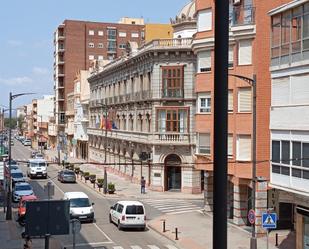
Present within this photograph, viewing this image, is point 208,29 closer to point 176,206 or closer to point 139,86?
point 176,206

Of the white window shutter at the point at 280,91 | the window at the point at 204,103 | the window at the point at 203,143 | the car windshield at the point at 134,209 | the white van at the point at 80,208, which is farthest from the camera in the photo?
the window at the point at 204,103

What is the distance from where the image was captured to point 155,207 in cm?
4094

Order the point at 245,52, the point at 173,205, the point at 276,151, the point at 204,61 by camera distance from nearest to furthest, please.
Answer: the point at 276,151 → the point at 245,52 → the point at 204,61 → the point at 173,205

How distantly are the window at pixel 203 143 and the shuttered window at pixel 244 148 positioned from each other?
4.53 meters

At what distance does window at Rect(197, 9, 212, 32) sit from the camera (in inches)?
1417

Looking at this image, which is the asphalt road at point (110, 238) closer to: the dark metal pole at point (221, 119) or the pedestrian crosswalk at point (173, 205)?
the pedestrian crosswalk at point (173, 205)

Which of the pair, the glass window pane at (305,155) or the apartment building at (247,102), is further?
the apartment building at (247,102)

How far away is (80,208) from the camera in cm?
3372

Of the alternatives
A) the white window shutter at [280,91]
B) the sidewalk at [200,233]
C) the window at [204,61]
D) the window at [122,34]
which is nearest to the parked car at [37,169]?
the sidewalk at [200,233]

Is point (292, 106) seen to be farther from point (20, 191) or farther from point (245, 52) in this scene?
point (20, 191)

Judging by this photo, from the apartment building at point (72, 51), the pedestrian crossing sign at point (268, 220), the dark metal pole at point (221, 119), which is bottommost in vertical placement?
the pedestrian crossing sign at point (268, 220)

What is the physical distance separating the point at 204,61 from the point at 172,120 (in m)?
14.4

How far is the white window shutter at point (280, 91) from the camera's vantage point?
22.7m

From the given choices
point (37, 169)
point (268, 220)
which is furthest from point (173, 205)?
point (37, 169)
